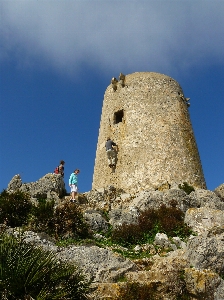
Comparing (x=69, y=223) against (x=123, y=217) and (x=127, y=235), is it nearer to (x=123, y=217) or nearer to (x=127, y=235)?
(x=127, y=235)

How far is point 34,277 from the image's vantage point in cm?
560

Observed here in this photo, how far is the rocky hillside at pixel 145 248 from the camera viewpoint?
21.9ft

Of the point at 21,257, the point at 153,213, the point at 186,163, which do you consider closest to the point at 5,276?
the point at 21,257

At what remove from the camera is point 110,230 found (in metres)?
12.8

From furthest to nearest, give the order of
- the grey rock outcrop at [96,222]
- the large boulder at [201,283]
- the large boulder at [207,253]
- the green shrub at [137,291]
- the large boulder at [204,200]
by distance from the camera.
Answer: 1. the large boulder at [204,200]
2. the grey rock outcrop at [96,222]
3. the large boulder at [207,253]
4. the large boulder at [201,283]
5. the green shrub at [137,291]

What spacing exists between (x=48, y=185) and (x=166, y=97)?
8561 mm

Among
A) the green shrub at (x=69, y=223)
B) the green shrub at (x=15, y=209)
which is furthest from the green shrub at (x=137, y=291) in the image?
the green shrub at (x=15, y=209)

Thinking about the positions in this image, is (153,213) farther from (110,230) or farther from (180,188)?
(180,188)

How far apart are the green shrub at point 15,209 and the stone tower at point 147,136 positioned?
5999 mm

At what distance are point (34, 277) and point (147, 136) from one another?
13641 millimetres

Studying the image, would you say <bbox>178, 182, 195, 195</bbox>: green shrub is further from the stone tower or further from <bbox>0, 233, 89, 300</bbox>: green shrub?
<bbox>0, 233, 89, 300</bbox>: green shrub

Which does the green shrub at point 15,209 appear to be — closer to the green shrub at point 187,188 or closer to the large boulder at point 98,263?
the large boulder at point 98,263

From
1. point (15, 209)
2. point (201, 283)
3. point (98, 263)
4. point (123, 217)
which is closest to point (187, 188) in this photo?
point (123, 217)

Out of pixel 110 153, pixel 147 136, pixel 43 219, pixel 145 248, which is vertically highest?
pixel 147 136
